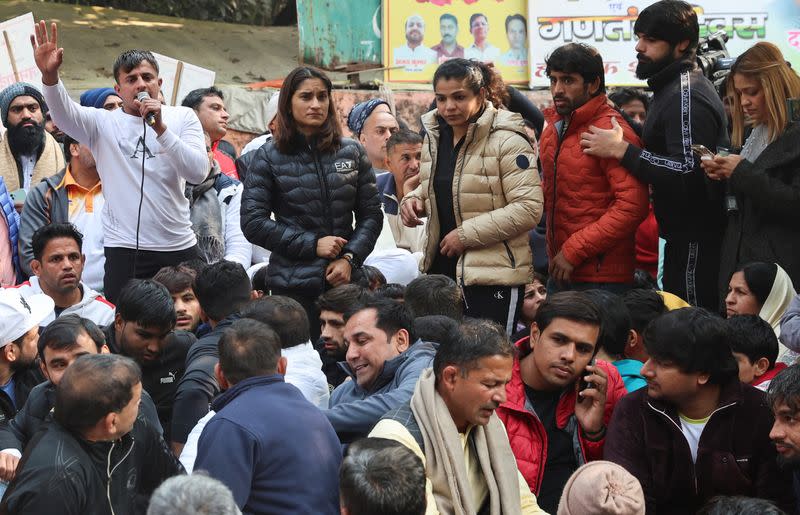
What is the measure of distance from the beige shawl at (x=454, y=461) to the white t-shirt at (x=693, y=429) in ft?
2.77

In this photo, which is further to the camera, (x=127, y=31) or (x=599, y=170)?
(x=127, y=31)

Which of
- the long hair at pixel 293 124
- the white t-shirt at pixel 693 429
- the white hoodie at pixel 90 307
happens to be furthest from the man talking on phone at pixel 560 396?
the white hoodie at pixel 90 307

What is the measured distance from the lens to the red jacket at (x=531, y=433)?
16.6 feet

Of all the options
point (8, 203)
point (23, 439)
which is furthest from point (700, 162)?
point (8, 203)

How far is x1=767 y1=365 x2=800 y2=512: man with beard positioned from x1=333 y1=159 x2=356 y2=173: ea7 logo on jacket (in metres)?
2.87

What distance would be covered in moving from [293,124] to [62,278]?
1.51 meters

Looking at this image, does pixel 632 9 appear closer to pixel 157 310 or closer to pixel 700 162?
pixel 700 162

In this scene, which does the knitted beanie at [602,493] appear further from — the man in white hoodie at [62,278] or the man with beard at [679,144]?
the man in white hoodie at [62,278]

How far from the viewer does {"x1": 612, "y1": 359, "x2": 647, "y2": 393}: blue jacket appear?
5.51 m

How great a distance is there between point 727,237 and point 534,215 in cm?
101

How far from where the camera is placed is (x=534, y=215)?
6.58 metres

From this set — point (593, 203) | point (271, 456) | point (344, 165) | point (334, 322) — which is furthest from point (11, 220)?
point (271, 456)

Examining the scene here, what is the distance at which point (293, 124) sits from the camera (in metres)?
6.74

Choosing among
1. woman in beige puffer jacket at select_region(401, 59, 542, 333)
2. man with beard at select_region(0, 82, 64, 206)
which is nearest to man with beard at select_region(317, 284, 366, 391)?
woman in beige puffer jacket at select_region(401, 59, 542, 333)
